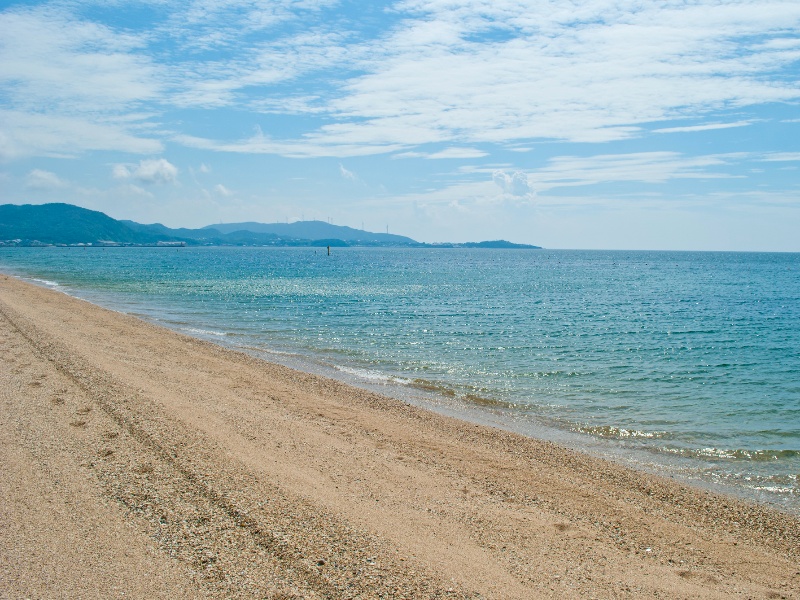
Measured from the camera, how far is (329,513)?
8539mm

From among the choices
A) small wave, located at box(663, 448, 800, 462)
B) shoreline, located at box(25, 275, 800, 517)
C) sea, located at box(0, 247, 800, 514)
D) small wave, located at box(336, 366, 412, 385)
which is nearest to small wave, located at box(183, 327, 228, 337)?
sea, located at box(0, 247, 800, 514)

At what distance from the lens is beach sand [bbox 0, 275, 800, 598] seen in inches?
273

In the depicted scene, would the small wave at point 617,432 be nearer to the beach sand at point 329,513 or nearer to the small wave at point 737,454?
the small wave at point 737,454

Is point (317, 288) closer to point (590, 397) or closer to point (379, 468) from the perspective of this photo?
point (590, 397)

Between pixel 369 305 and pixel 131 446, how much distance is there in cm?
3420

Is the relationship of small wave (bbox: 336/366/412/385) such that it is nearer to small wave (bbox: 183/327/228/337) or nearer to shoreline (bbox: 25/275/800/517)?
shoreline (bbox: 25/275/800/517)

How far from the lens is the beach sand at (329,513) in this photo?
273 inches

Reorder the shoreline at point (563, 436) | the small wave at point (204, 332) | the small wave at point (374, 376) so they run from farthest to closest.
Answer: the small wave at point (204, 332)
the small wave at point (374, 376)
the shoreline at point (563, 436)

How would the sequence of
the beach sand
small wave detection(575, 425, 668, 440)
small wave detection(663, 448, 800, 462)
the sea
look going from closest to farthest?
the beach sand → small wave detection(663, 448, 800, 462) → the sea → small wave detection(575, 425, 668, 440)

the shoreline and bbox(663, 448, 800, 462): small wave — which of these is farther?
bbox(663, 448, 800, 462): small wave

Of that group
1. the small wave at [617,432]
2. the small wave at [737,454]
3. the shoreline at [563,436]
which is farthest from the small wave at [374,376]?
the small wave at [737,454]

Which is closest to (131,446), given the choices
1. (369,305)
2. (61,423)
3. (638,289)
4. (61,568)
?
(61,423)

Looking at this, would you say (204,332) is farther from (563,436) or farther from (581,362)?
(563,436)

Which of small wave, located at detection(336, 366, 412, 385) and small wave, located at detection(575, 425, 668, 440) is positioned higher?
small wave, located at detection(336, 366, 412, 385)
